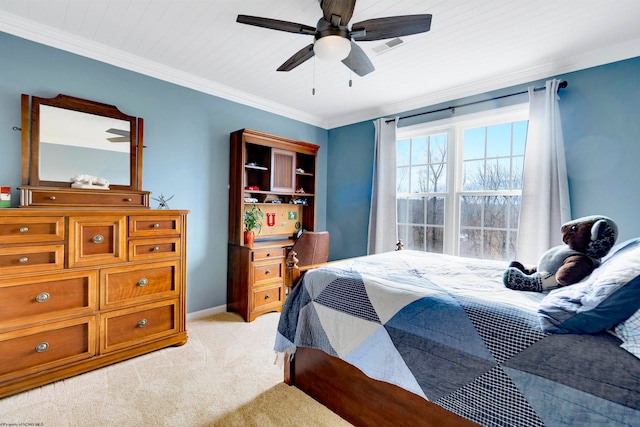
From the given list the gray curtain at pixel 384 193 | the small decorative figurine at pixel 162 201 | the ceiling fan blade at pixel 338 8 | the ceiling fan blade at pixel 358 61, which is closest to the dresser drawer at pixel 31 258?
the small decorative figurine at pixel 162 201

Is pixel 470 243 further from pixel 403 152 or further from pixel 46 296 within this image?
pixel 46 296

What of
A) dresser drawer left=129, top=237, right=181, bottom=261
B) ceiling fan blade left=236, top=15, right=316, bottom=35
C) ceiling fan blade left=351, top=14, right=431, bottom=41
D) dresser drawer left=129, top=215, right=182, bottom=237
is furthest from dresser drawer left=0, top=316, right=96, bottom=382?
ceiling fan blade left=351, top=14, right=431, bottom=41

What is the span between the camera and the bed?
0.95 metres

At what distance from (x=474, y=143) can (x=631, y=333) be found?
2708 millimetres

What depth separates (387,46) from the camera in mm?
2408

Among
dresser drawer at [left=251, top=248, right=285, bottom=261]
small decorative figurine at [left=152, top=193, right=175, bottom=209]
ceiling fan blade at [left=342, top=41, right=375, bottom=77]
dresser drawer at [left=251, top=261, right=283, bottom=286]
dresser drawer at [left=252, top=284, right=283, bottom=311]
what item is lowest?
dresser drawer at [left=252, top=284, right=283, bottom=311]

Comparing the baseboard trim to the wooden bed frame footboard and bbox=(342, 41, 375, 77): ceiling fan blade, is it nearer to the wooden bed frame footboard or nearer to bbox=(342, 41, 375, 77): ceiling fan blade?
the wooden bed frame footboard

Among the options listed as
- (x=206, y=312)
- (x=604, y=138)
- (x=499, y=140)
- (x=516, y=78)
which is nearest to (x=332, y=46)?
(x=516, y=78)

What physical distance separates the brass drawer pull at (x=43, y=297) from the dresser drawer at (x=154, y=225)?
0.61m

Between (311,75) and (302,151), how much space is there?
1.10 meters

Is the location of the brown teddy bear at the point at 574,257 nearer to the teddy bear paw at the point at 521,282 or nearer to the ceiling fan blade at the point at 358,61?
the teddy bear paw at the point at 521,282

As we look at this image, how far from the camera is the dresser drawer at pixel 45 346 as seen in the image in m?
1.81

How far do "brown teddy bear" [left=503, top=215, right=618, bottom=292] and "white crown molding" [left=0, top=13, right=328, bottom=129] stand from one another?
127 inches

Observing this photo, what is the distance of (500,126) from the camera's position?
3100mm
